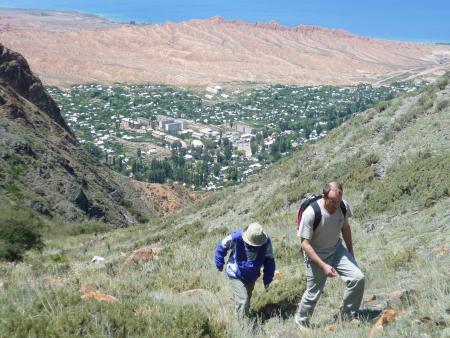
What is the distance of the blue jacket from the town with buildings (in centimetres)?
5296

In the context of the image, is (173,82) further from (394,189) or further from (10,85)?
(394,189)

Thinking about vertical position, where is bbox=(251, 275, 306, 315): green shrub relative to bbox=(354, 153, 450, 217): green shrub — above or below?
below

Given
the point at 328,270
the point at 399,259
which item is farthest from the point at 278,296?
the point at 399,259

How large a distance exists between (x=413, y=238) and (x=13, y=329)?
5.43m

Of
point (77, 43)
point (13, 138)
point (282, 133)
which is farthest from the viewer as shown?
point (77, 43)

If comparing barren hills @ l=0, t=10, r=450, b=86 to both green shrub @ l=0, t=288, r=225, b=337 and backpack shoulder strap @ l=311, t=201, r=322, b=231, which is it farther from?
backpack shoulder strap @ l=311, t=201, r=322, b=231

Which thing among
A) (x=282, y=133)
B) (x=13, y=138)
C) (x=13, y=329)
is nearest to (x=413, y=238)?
(x=13, y=329)

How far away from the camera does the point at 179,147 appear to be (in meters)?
83.1

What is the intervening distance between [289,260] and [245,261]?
302cm

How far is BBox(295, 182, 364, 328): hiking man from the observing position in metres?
4.68

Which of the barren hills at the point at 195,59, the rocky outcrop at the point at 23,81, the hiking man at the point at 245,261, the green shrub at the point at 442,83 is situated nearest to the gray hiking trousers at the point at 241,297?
the hiking man at the point at 245,261

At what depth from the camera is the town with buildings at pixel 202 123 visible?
228ft

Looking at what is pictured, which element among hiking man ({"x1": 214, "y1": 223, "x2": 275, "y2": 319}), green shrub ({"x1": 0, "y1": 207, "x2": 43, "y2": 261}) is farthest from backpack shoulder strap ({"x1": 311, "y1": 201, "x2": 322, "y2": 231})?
green shrub ({"x1": 0, "y1": 207, "x2": 43, "y2": 261})

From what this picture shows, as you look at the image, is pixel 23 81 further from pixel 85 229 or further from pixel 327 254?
pixel 327 254
